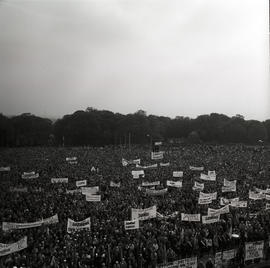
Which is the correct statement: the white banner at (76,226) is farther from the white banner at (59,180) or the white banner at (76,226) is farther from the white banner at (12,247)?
the white banner at (59,180)

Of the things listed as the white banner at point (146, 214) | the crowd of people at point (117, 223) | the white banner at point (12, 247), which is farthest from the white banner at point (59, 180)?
the white banner at point (12, 247)

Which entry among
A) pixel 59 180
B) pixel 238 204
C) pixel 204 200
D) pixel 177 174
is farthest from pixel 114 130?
pixel 238 204

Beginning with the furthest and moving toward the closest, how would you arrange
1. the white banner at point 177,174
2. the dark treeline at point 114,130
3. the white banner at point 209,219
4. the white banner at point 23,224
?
the dark treeline at point 114,130, the white banner at point 177,174, the white banner at point 209,219, the white banner at point 23,224

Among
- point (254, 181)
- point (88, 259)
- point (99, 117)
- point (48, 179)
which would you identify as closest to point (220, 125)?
point (99, 117)

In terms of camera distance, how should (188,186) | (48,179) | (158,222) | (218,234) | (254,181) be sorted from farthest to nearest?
1. (254,181)
2. (48,179)
3. (188,186)
4. (158,222)
5. (218,234)

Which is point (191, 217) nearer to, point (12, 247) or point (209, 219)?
point (209, 219)

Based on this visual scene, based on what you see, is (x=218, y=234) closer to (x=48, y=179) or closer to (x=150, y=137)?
(x=48, y=179)
